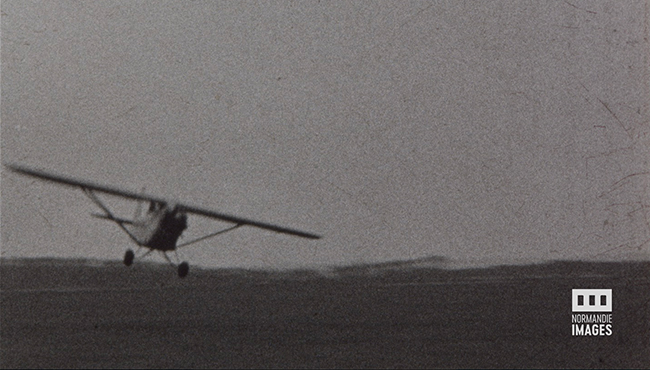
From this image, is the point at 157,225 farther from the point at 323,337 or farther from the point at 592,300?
the point at 592,300

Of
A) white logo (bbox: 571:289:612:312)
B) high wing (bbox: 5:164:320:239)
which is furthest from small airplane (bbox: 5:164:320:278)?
white logo (bbox: 571:289:612:312)

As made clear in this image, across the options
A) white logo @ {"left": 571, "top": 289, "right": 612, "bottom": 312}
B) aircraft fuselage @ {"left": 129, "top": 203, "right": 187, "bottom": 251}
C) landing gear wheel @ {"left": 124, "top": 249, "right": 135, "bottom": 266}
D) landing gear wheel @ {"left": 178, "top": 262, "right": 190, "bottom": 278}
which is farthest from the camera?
landing gear wheel @ {"left": 178, "top": 262, "right": 190, "bottom": 278}

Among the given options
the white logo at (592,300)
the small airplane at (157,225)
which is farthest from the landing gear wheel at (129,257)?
the white logo at (592,300)

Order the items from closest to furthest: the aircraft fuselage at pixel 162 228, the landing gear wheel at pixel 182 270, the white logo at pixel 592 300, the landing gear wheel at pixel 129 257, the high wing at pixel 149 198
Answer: the white logo at pixel 592 300, the high wing at pixel 149 198, the landing gear wheel at pixel 129 257, the aircraft fuselage at pixel 162 228, the landing gear wheel at pixel 182 270

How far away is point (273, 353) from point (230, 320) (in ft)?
36.4

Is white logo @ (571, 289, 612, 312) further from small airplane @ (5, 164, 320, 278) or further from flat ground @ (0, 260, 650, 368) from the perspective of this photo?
small airplane @ (5, 164, 320, 278)

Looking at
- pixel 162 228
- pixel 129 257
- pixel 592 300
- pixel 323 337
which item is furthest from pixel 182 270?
pixel 592 300

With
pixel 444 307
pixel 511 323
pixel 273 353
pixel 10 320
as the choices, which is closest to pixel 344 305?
pixel 444 307

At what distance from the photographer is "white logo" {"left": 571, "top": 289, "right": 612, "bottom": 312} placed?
14.7m

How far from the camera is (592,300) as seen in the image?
1525cm

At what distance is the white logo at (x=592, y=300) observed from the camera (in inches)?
577

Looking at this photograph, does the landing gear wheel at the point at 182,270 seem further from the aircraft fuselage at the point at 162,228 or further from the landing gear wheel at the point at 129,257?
the landing gear wheel at the point at 129,257

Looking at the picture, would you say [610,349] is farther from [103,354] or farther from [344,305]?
[344,305]

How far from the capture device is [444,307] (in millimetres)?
35719
